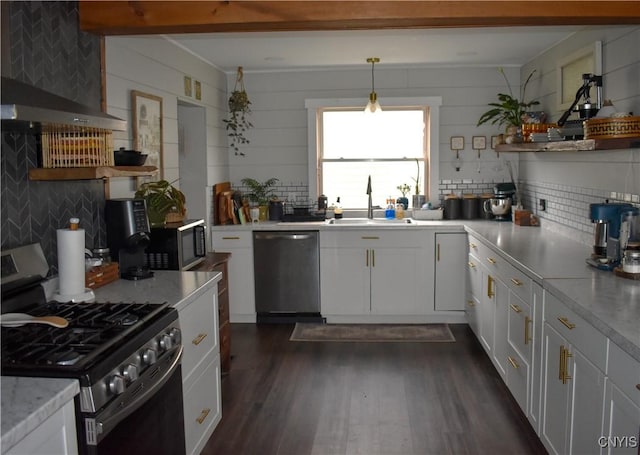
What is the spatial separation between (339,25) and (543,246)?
6.70ft

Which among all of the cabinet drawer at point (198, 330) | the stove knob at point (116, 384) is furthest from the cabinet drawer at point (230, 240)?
the stove knob at point (116, 384)

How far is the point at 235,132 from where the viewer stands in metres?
6.20

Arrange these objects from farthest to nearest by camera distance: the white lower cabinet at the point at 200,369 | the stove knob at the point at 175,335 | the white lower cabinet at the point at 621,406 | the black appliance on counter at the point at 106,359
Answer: the white lower cabinet at the point at 200,369 < the stove knob at the point at 175,335 < the white lower cabinet at the point at 621,406 < the black appliance on counter at the point at 106,359

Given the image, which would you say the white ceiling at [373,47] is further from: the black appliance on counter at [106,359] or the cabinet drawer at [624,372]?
the cabinet drawer at [624,372]

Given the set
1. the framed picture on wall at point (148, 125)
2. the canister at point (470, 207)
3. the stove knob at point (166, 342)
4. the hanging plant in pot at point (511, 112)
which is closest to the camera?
the stove knob at point (166, 342)

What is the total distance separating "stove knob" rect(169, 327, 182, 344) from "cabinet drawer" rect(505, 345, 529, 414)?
1.94 metres

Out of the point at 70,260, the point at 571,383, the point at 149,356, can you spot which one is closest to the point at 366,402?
the point at 571,383

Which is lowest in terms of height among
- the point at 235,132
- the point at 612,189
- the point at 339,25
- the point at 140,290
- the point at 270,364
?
the point at 270,364

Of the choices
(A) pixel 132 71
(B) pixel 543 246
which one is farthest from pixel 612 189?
(A) pixel 132 71

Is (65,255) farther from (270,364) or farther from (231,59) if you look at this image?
(231,59)

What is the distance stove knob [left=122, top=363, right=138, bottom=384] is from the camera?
6.91ft

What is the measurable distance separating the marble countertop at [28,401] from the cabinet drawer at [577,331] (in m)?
1.86

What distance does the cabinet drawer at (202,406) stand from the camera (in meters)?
2.87

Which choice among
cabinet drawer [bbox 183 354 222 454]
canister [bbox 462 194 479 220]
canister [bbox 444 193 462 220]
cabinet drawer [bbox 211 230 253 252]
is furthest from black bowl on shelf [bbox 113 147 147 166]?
canister [bbox 462 194 479 220]
